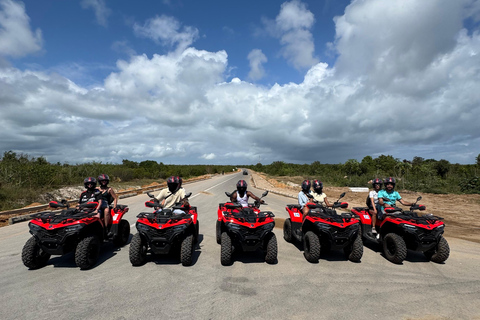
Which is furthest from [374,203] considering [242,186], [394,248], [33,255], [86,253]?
[33,255]

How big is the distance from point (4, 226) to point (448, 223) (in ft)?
55.4

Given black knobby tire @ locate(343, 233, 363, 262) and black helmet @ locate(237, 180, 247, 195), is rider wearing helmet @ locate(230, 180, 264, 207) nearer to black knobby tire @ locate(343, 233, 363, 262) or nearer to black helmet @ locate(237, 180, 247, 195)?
black helmet @ locate(237, 180, 247, 195)

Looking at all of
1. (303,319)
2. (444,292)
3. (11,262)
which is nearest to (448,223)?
(444,292)

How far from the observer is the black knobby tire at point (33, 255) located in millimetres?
4863

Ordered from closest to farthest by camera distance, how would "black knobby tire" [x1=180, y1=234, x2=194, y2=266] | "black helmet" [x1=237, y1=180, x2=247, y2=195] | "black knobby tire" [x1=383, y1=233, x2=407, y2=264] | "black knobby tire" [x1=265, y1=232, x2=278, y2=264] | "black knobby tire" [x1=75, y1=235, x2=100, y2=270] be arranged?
"black knobby tire" [x1=75, y1=235, x2=100, y2=270] → "black knobby tire" [x1=180, y1=234, x2=194, y2=266] → "black knobby tire" [x1=265, y1=232, x2=278, y2=264] → "black knobby tire" [x1=383, y1=233, x2=407, y2=264] → "black helmet" [x1=237, y1=180, x2=247, y2=195]

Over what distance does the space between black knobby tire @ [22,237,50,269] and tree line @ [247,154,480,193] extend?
84.2ft

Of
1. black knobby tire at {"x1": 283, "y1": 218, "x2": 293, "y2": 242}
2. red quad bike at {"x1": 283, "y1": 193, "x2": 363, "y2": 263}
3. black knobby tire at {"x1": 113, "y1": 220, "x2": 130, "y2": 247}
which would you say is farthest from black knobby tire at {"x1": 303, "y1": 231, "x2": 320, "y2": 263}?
black knobby tire at {"x1": 113, "y1": 220, "x2": 130, "y2": 247}

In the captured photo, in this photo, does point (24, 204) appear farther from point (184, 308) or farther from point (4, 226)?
point (184, 308)

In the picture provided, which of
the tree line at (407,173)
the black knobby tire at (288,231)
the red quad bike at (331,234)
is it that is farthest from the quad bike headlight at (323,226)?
the tree line at (407,173)

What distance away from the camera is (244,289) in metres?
4.23

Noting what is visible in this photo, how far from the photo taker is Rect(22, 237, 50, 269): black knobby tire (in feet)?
16.0

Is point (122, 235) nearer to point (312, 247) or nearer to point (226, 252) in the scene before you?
point (226, 252)

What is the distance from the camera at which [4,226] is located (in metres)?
9.72

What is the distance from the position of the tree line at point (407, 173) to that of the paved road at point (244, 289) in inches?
830
